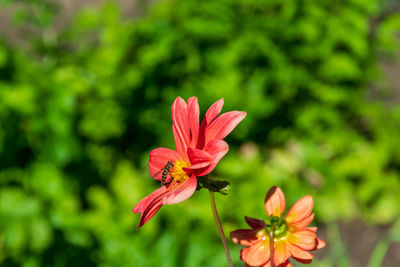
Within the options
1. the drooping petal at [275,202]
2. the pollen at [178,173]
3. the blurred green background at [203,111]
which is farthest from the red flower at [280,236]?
the blurred green background at [203,111]

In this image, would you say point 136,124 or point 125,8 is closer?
point 136,124

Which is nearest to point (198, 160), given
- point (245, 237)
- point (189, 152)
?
point (189, 152)

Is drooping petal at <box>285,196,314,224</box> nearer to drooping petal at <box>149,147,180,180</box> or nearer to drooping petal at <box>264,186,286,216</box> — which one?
drooping petal at <box>264,186,286,216</box>

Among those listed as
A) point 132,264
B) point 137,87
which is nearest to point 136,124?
point 137,87

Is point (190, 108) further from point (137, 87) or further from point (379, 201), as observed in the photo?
point (379, 201)

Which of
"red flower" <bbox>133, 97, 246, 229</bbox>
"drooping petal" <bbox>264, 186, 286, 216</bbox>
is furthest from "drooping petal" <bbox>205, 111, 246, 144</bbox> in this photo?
"drooping petal" <bbox>264, 186, 286, 216</bbox>

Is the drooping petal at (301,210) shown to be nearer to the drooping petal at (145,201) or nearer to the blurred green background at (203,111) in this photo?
the drooping petal at (145,201)

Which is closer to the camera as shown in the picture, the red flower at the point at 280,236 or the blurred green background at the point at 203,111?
the red flower at the point at 280,236
